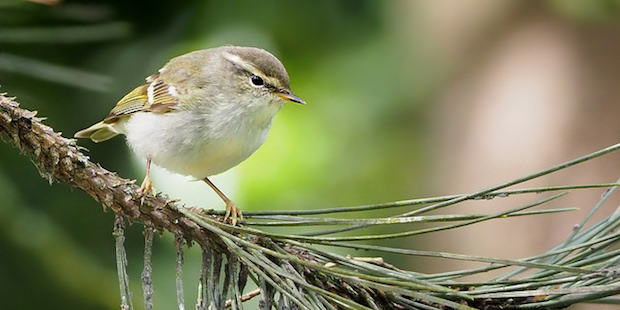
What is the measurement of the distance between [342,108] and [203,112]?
3.26 ft

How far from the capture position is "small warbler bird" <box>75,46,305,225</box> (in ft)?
5.73

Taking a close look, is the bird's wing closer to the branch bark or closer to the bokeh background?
the bokeh background

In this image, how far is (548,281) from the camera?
0.96 m

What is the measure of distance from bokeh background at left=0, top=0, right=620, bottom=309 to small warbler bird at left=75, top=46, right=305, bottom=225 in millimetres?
112

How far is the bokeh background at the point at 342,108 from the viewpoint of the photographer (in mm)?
1814

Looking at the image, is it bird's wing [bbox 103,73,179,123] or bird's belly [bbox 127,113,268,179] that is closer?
bird's belly [bbox 127,113,268,179]

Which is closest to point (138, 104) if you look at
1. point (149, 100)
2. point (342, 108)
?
point (149, 100)

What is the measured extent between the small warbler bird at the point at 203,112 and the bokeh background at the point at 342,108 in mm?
112

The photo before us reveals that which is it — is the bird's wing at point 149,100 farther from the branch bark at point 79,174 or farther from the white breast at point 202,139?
the branch bark at point 79,174

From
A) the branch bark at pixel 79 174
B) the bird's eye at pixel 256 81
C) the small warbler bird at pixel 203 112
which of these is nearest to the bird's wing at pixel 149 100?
the small warbler bird at pixel 203 112

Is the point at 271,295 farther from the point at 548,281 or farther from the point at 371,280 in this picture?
the point at 548,281

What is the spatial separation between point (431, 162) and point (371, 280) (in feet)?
8.14

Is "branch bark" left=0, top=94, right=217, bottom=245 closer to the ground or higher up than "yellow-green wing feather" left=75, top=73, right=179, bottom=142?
closer to the ground

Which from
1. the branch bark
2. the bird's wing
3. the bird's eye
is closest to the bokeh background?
the bird's wing
